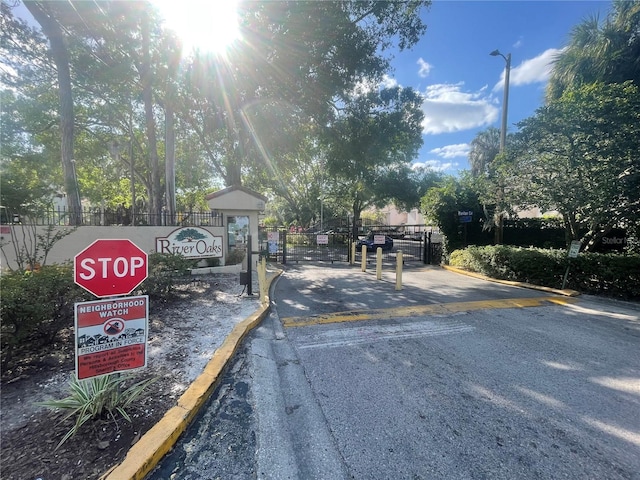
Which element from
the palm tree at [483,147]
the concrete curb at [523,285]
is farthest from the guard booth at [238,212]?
the palm tree at [483,147]

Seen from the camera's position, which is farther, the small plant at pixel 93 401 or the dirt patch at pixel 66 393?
the small plant at pixel 93 401

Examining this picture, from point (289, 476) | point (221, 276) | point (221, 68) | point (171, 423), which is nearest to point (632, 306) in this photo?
point (289, 476)

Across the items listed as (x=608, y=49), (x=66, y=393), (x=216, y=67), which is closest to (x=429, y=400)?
(x=66, y=393)

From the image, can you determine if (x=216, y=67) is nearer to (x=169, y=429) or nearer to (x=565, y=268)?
(x=169, y=429)

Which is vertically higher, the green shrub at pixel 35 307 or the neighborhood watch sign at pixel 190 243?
the neighborhood watch sign at pixel 190 243

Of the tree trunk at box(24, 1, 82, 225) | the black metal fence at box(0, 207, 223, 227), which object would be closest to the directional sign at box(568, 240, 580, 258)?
the black metal fence at box(0, 207, 223, 227)

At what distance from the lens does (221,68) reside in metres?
10.6

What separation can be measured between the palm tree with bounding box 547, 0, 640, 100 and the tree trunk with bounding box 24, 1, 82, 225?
17601 mm

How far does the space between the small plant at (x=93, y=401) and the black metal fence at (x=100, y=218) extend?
6.48 meters

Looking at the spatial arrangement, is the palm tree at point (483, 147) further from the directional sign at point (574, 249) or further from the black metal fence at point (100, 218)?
the black metal fence at point (100, 218)

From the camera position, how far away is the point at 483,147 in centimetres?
3809

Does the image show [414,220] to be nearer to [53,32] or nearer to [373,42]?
[373,42]

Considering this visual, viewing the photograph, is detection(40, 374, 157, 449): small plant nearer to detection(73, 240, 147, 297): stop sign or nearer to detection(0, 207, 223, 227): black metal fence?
detection(73, 240, 147, 297): stop sign

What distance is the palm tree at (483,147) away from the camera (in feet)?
121
